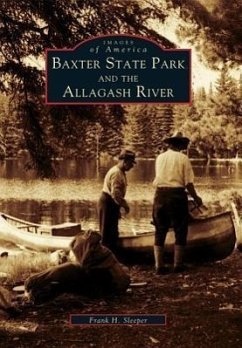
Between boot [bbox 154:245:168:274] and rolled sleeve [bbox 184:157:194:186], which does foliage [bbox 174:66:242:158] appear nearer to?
rolled sleeve [bbox 184:157:194:186]

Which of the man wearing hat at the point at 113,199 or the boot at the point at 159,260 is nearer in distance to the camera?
the man wearing hat at the point at 113,199

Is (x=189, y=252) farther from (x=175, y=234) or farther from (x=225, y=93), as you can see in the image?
(x=225, y=93)

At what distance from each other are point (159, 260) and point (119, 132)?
0.87 metres

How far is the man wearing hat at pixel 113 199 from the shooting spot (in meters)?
4.10

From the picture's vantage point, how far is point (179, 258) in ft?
14.1

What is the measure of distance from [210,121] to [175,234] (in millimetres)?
765

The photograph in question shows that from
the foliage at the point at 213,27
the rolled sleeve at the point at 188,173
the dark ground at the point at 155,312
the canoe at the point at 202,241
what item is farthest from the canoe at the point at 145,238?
the foliage at the point at 213,27

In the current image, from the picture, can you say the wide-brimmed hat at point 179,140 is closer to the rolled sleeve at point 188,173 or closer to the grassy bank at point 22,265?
the rolled sleeve at point 188,173

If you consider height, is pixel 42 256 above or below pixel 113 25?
below

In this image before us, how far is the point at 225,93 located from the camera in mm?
4227

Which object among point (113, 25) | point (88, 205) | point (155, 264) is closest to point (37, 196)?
point (88, 205)

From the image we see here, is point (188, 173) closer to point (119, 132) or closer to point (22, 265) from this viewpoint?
point (119, 132)

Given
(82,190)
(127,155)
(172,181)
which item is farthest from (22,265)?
(172,181)

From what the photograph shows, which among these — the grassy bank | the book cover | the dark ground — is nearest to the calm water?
the book cover
